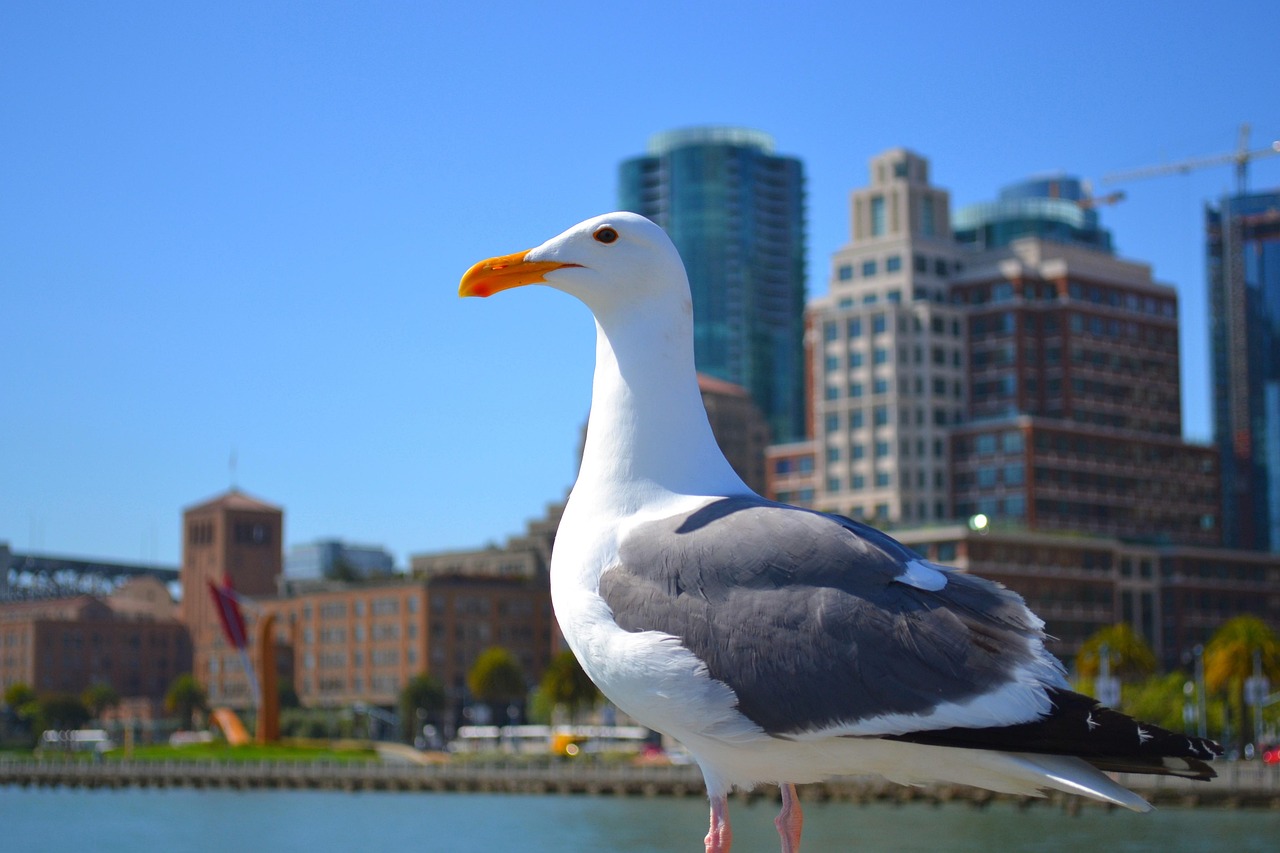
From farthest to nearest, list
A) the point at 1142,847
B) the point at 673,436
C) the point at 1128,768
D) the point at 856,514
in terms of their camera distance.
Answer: the point at 856,514, the point at 1142,847, the point at 673,436, the point at 1128,768

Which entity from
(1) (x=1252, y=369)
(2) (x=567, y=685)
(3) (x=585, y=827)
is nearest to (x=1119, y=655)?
(3) (x=585, y=827)

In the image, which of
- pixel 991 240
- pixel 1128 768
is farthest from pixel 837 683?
pixel 991 240

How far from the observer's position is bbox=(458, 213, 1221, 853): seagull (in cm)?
650

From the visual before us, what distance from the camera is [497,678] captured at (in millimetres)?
137375

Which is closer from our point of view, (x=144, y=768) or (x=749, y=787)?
(x=749, y=787)

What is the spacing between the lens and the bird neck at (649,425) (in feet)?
24.8

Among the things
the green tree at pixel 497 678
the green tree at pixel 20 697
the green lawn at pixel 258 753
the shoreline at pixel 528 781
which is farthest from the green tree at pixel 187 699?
the green tree at pixel 497 678

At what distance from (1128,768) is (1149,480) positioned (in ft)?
429

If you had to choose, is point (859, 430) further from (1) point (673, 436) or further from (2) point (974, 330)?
(1) point (673, 436)

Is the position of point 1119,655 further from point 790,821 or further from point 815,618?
point 815,618

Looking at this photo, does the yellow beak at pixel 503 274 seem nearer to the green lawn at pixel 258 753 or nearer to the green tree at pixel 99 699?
the green lawn at pixel 258 753

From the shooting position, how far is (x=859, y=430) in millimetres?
131375

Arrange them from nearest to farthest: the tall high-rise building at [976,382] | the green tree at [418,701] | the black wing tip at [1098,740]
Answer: the black wing tip at [1098,740], the tall high-rise building at [976,382], the green tree at [418,701]

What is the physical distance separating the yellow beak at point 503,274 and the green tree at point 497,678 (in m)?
130
